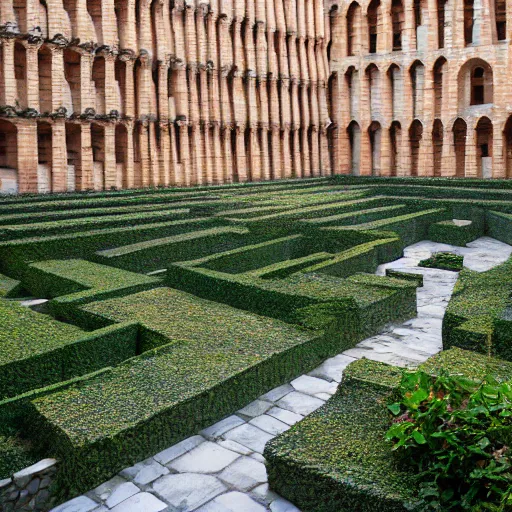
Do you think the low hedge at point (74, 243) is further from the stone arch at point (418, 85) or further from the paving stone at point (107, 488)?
the stone arch at point (418, 85)

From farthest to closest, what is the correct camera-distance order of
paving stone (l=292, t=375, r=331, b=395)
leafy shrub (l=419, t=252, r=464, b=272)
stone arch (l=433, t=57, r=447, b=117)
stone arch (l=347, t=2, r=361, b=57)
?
stone arch (l=347, t=2, r=361, b=57) → stone arch (l=433, t=57, r=447, b=117) → leafy shrub (l=419, t=252, r=464, b=272) → paving stone (l=292, t=375, r=331, b=395)

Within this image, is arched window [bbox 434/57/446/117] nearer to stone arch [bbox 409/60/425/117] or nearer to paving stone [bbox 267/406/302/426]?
stone arch [bbox 409/60/425/117]

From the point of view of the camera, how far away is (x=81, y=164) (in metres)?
25.9

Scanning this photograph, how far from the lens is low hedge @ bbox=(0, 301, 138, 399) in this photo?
780cm

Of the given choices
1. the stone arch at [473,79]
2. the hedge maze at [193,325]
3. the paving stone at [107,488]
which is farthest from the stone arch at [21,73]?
the stone arch at [473,79]

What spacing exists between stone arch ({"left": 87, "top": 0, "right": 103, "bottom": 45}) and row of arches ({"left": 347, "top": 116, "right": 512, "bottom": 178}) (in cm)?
1677

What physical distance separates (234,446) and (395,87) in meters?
32.4

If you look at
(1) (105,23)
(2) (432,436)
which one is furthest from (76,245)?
(1) (105,23)

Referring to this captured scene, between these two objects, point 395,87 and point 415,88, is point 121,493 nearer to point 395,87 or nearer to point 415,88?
point 415,88

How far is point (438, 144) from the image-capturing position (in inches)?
1399

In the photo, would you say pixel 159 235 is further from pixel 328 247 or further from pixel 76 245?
pixel 328 247

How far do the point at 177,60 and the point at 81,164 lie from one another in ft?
24.3

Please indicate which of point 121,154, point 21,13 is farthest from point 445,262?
point 21,13

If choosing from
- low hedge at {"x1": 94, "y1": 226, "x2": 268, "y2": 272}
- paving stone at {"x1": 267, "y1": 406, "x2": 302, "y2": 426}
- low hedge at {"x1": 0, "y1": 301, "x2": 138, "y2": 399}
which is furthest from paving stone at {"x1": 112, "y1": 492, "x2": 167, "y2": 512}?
low hedge at {"x1": 94, "y1": 226, "x2": 268, "y2": 272}
